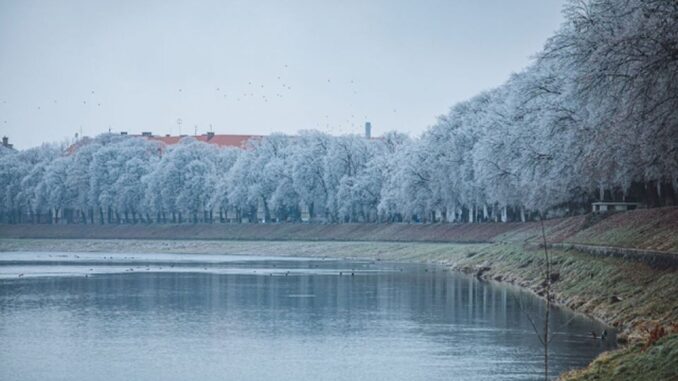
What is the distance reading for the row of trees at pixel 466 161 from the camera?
41.6 m

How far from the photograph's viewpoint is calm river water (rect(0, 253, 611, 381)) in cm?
3641

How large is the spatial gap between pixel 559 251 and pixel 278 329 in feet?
72.6

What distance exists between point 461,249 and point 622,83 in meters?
57.9

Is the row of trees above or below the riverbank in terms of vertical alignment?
above

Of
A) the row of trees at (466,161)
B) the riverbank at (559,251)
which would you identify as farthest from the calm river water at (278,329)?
the row of trees at (466,161)

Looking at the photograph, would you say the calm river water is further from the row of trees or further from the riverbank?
the row of trees

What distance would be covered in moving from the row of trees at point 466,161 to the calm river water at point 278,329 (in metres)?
7.28

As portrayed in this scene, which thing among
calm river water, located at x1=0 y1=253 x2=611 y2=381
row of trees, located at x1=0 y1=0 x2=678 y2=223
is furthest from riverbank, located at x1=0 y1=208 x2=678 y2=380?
row of trees, located at x1=0 y1=0 x2=678 y2=223

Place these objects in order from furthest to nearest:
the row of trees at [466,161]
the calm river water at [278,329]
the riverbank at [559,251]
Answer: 1. the row of trees at [466,161]
2. the riverbank at [559,251]
3. the calm river water at [278,329]

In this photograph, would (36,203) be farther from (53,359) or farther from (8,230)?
(53,359)

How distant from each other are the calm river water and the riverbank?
164 centimetres

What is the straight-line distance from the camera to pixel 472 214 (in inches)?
4875

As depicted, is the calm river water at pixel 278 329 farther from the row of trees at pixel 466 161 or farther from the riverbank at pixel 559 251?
the row of trees at pixel 466 161

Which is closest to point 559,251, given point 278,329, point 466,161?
point 278,329
